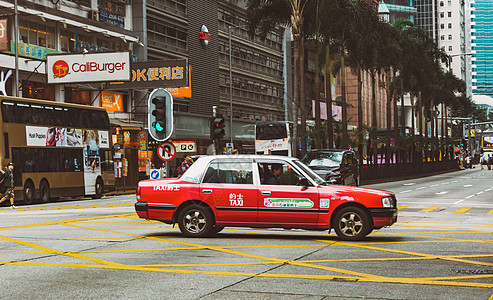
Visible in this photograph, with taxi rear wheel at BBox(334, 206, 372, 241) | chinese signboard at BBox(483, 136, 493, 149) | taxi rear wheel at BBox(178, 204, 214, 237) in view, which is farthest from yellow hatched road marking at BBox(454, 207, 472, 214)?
chinese signboard at BBox(483, 136, 493, 149)

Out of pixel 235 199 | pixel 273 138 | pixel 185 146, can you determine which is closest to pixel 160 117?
pixel 235 199

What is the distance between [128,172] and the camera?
47344 millimetres

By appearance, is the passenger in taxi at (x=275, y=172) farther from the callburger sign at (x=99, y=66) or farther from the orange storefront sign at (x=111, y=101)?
the orange storefront sign at (x=111, y=101)

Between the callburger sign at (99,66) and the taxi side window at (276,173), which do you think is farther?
the callburger sign at (99,66)

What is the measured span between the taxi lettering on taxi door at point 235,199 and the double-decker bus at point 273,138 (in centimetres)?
3316

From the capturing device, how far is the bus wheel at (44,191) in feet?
103

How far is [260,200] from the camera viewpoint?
44.5 ft

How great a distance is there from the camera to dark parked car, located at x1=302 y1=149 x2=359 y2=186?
2794cm

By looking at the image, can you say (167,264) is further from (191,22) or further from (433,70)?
(433,70)

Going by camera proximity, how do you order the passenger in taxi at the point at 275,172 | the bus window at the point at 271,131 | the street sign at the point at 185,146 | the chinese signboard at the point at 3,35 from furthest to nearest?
the street sign at the point at 185,146 → the bus window at the point at 271,131 → the chinese signboard at the point at 3,35 → the passenger in taxi at the point at 275,172

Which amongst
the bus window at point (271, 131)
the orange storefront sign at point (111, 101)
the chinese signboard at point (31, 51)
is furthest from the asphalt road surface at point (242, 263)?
the orange storefront sign at point (111, 101)

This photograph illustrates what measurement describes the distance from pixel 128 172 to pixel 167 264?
1480 inches

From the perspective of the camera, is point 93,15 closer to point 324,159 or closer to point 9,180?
point 9,180

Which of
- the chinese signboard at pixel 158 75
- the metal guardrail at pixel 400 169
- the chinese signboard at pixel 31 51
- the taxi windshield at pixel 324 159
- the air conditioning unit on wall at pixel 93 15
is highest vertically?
the air conditioning unit on wall at pixel 93 15
